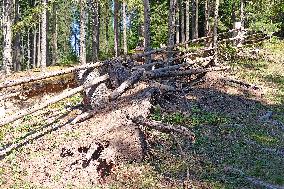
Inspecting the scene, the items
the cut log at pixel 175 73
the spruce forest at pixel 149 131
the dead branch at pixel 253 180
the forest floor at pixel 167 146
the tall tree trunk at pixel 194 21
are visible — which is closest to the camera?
the dead branch at pixel 253 180

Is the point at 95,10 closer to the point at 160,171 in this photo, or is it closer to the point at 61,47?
the point at 160,171

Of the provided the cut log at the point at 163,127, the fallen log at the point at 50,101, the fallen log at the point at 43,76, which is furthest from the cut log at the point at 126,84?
the cut log at the point at 163,127

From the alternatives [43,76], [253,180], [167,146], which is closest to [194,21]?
[43,76]

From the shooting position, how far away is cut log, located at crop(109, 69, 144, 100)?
1299 cm

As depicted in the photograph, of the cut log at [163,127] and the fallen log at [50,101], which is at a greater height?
the fallen log at [50,101]

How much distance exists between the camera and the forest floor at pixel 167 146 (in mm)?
9375

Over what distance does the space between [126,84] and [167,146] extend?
11.3ft

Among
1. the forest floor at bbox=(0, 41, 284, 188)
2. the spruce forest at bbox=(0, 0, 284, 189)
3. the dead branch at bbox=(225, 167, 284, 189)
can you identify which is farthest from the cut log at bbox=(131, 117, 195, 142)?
the dead branch at bbox=(225, 167, 284, 189)

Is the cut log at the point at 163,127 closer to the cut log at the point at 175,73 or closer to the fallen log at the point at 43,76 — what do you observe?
the fallen log at the point at 43,76

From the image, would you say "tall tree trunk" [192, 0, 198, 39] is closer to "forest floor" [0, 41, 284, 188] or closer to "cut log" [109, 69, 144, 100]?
"forest floor" [0, 41, 284, 188]

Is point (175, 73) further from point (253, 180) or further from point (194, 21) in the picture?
point (194, 21)

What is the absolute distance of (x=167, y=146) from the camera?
34.3 feet

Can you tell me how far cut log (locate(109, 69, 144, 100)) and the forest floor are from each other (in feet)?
1.10

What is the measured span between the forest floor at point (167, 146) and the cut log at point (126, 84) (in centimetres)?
33
